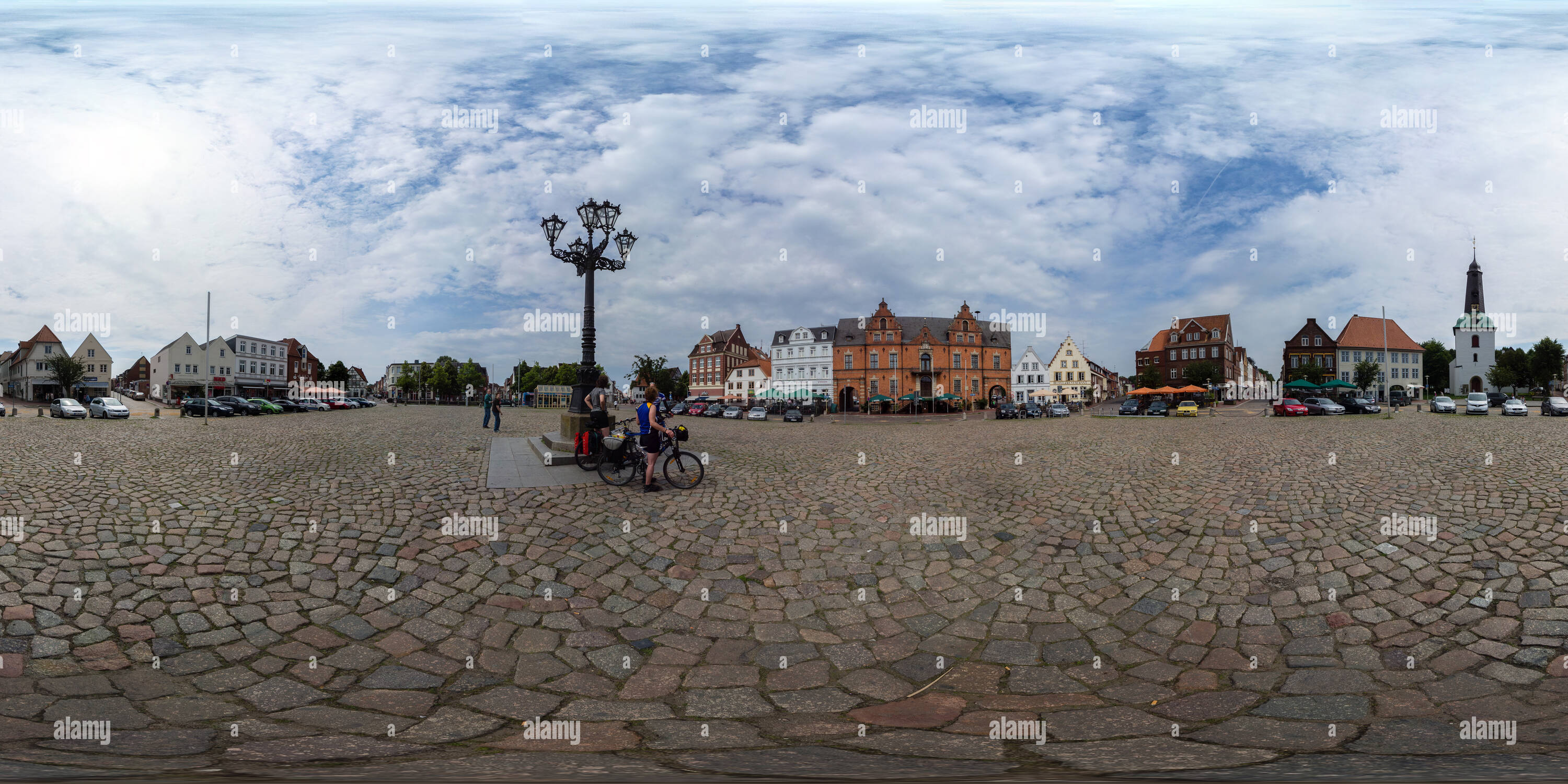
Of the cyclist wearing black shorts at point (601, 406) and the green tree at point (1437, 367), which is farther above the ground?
the green tree at point (1437, 367)

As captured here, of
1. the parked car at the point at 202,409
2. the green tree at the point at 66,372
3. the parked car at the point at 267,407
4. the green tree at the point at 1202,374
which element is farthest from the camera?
the green tree at the point at 1202,374

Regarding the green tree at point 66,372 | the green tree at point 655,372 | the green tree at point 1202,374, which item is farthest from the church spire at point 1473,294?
the green tree at point 66,372

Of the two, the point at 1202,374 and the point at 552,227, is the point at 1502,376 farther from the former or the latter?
the point at 552,227

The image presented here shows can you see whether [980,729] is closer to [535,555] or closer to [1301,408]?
[535,555]

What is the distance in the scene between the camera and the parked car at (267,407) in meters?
42.2

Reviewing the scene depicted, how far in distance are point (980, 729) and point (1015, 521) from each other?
14.1 feet

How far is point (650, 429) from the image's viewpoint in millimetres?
9297

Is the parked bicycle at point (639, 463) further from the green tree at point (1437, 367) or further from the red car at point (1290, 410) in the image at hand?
the green tree at point (1437, 367)

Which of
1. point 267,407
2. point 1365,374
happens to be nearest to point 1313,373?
point 1365,374

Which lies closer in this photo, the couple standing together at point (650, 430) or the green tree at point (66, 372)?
the couple standing together at point (650, 430)

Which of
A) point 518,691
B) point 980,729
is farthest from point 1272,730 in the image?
point 518,691

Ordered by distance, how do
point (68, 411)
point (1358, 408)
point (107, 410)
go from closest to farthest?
point (107, 410)
point (68, 411)
point (1358, 408)

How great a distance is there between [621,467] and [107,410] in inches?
1646

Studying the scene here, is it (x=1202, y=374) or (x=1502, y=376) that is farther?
(x=1202, y=374)
